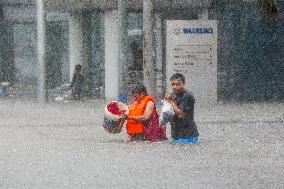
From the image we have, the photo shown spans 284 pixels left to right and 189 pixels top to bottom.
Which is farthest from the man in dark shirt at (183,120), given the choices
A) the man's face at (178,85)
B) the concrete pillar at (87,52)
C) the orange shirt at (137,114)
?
the concrete pillar at (87,52)

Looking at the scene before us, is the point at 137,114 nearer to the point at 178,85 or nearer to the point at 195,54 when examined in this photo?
the point at 178,85

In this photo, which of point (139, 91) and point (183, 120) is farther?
point (139, 91)

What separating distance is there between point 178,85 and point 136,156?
273cm

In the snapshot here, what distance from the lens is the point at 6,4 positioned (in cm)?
4897

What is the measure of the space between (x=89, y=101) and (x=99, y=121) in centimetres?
1121

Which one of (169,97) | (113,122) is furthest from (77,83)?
(169,97)

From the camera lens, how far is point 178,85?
18.8 meters

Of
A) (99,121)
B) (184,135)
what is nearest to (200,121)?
(99,121)

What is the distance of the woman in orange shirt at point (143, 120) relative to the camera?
19281 mm

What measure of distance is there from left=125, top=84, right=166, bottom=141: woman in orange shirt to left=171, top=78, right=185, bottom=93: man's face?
0.68 metres

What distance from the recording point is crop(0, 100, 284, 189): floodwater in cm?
1288

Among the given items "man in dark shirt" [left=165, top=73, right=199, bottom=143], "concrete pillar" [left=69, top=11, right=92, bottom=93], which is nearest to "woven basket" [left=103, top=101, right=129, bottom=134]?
"man in dark shirt" [left=165, top=73, right=199, bottom=143]

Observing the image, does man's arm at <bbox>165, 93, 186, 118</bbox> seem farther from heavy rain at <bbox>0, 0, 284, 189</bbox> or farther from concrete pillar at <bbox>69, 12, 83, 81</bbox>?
concrete pillar at <bbox>69, 12, 83, 81</bbox>

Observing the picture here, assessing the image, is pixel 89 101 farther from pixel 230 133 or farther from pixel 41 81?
pixel 230 133
